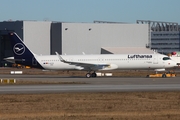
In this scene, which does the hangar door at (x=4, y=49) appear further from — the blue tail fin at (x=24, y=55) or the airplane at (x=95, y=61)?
the airplane at (x=95, y=61)

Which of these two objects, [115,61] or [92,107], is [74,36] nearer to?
[115,61]

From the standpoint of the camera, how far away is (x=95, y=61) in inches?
2542

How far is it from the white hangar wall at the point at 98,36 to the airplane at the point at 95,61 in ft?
116

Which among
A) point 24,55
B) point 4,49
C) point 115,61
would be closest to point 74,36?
point 4,49

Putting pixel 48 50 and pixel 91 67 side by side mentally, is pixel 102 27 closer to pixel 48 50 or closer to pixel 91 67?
pixel 48 50

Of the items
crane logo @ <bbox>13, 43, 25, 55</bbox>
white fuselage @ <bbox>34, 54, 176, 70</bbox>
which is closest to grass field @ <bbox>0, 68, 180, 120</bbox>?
white fuselage @ <bbox>34, 54, 176, 70</bbox>

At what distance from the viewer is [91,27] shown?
105m

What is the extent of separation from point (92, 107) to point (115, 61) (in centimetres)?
3812

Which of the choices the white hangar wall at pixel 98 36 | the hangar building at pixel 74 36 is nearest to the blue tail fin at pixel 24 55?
the hangar building at pixel 74 36

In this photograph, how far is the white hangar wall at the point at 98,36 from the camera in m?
103

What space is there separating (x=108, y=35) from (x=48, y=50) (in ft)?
44.0

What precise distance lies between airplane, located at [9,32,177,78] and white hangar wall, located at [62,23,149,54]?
3543 centimetres

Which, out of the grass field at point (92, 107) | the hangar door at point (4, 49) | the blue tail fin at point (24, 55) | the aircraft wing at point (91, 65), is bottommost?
the grass field at point (92, 107)

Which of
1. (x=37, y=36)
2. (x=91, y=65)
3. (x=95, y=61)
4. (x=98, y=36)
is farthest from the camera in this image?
(x=98, y=36)
